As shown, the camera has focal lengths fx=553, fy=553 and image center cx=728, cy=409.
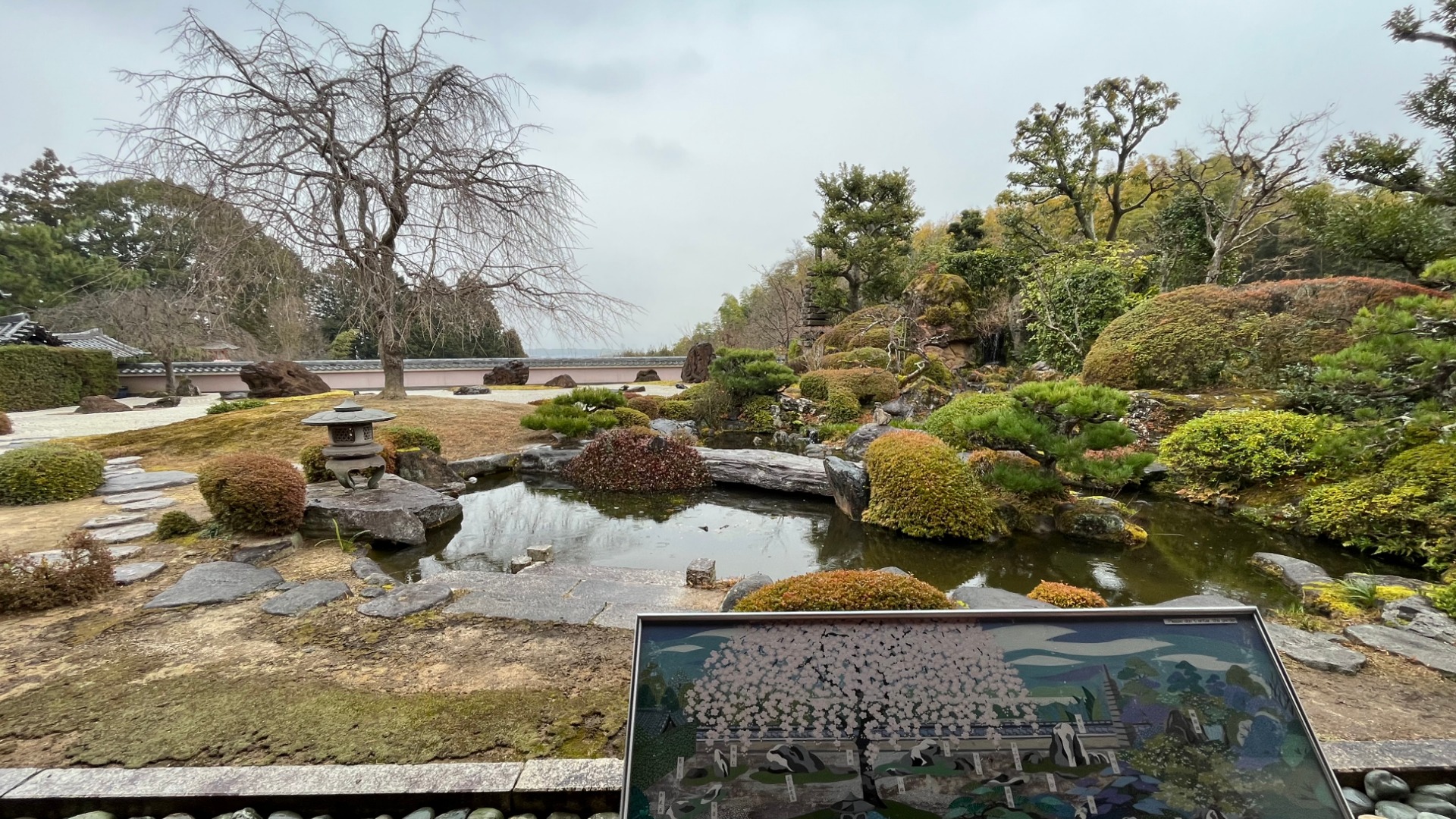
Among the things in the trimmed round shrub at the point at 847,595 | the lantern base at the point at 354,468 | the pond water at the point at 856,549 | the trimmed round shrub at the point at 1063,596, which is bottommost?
the pond water at the point at 856,549

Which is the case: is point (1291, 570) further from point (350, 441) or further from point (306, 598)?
point (350, 441)

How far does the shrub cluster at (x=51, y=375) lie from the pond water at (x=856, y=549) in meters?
14.9

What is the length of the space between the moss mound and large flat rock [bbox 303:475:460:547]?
9104mm

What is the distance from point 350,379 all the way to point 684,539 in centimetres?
2084

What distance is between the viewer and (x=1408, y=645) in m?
2.67

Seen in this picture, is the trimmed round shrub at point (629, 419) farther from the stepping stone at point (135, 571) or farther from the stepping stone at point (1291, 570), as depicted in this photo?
the stepping stone at point (1291, 570)

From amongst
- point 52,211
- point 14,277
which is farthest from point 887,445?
point 52,211

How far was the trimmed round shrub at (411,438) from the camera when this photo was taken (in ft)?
22.7

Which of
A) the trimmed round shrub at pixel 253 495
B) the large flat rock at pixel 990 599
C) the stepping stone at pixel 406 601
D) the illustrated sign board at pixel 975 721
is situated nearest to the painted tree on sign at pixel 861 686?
the illustrated sign board at pixel 975 721

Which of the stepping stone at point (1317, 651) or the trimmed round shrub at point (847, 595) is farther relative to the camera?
the stepping stone at point (1317, 651)

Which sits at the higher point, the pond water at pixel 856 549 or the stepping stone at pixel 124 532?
the stepping stone at pixel 124 532

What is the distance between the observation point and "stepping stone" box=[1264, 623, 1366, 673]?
250 cm

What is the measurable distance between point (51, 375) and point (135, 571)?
1622cm

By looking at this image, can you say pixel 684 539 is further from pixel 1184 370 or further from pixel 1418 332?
pixel 1184 370
